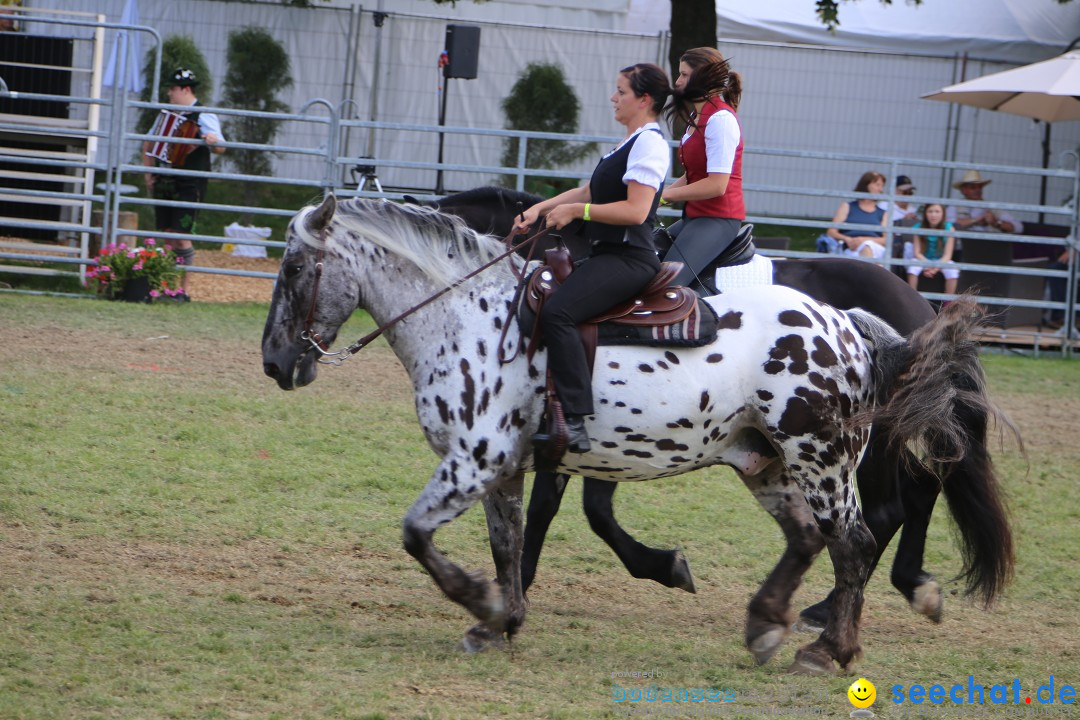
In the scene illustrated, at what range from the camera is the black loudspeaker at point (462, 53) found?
14570 millimetres

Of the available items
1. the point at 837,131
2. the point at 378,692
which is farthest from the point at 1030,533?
the point at 837,131

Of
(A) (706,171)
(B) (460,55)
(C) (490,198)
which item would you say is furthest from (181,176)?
(A) (706,171)

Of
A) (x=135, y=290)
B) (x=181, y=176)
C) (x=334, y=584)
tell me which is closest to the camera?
(x=334, y=584)

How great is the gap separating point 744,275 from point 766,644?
1.60m

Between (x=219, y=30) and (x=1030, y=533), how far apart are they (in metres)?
15.6

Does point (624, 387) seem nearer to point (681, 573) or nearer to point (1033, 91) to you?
point (681, 573)

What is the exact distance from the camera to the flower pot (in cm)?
1216

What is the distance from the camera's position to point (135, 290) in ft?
40.0

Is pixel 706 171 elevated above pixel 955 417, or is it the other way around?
pixel 706 171

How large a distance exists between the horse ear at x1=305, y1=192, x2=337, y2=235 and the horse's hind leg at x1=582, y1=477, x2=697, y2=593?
1644 mm

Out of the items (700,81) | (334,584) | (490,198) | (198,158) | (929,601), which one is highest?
(198,158)

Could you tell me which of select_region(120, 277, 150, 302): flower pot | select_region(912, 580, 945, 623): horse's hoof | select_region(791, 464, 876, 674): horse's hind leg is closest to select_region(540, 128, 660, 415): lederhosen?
select_region(791, 464, 876, 674): horse's hind leg

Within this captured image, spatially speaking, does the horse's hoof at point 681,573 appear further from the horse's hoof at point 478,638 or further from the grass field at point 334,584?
the horse's hoof at point 478,638

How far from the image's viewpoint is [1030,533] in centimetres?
666
